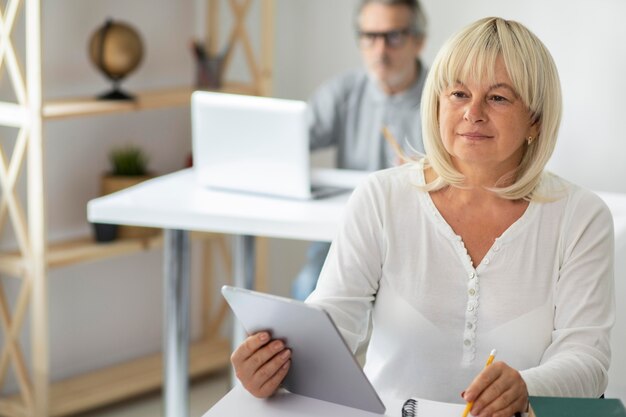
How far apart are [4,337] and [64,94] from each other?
788 millimetres

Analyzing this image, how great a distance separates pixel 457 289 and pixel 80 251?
1749 mm

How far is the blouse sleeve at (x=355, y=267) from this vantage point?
1.84 meters

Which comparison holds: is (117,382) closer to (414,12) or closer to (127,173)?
(127,173)

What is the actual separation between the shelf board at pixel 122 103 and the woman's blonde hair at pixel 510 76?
4.90 feet

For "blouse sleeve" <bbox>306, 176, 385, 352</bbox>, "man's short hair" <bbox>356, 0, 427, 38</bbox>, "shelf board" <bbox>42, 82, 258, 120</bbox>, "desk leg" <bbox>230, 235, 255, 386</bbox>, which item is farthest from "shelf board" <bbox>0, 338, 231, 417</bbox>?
"blouse sleeve" <bbox>306, 176, 385, 352</bbox>

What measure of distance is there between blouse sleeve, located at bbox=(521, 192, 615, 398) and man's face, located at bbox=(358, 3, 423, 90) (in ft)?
5.16

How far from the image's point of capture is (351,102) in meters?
3.53

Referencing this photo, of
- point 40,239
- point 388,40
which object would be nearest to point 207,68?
point 388,40

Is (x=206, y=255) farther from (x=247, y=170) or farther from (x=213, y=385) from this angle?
(x=247, y=170)

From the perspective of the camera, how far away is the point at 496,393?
4.89 feet

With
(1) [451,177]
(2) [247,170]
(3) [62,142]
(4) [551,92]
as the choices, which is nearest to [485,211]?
(1) [451,177]

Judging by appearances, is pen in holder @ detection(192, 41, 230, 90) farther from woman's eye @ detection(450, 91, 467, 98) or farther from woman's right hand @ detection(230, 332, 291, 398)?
woman's right hand @ detection(230, 332, 291, 398)

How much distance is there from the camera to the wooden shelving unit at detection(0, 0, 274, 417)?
2982 millimetres

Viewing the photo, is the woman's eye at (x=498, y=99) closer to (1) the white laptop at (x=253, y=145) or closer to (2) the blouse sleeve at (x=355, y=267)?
(2) the blouse sleeve at (x=355, y=267)
